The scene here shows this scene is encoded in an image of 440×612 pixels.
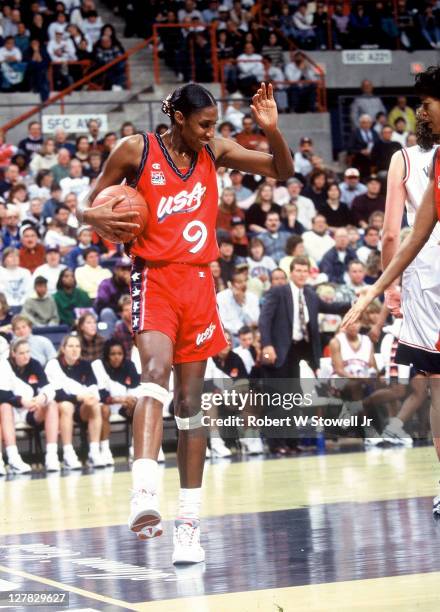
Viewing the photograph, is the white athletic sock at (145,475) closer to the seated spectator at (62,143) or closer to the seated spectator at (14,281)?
the seated spectator at (14,281)

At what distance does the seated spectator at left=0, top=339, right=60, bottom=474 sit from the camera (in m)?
12.2

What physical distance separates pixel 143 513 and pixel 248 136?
14.2 meters

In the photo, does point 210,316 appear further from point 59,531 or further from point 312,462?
point 312,462

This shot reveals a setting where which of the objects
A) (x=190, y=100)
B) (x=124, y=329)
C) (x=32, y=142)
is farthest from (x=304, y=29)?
(x=190, y=100)

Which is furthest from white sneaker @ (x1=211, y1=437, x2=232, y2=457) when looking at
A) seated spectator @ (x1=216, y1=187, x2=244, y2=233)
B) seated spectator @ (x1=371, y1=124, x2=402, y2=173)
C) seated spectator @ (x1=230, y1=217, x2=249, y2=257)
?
seated spectator @ (x1=371, y1=124, x2=402, y2=173)

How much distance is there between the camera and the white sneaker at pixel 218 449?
42.0 feet

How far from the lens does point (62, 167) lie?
56.5 feet

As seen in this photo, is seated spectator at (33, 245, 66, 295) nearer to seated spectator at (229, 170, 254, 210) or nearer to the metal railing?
seated spectator at (229, 170, 254, 210)

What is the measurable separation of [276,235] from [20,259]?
3.29 metres

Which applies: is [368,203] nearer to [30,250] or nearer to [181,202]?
[30,250]

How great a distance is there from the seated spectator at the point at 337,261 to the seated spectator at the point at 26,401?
4.26 meters

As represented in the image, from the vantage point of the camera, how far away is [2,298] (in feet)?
43.3

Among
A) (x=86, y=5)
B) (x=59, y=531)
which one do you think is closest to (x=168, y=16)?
(x=86, y=5)

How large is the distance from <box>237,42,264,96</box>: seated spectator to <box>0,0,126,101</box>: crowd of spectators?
1.99 metres
